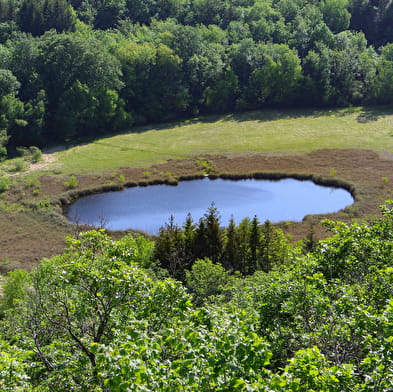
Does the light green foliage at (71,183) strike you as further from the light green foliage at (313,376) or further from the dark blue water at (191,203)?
the light green foliage at (313,376)

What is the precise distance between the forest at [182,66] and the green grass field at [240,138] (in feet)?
18.0

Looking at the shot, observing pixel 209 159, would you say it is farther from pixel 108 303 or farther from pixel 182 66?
pixel 108 303

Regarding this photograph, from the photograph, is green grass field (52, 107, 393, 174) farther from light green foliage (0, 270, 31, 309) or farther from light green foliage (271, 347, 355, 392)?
light green foliage (271, 347, 355, 392)

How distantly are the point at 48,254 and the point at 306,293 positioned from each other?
36306 mm

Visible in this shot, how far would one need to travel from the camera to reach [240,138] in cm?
8769

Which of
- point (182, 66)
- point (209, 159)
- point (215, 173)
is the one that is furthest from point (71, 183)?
point (182, 66)

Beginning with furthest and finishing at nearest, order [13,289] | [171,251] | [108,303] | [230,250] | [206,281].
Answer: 1. [230,250]
2. [171,251]
3. [13,289]
4. [206,281]
5. [108,303]

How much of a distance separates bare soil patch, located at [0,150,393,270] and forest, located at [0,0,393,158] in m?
20.3

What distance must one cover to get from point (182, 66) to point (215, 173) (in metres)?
42.8

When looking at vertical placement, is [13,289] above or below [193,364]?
below

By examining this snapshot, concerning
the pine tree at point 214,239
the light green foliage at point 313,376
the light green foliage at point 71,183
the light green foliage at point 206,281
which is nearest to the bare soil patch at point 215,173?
the light green foliage at point 71,183

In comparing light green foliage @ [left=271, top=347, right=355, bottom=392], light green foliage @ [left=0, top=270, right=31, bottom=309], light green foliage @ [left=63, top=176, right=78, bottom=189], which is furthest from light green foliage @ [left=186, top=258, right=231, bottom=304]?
light green foliage @ [left=63, top=176, right=78, bottom=189]

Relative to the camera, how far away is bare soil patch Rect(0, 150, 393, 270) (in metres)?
50.8

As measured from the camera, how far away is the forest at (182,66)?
91125 millimetres
